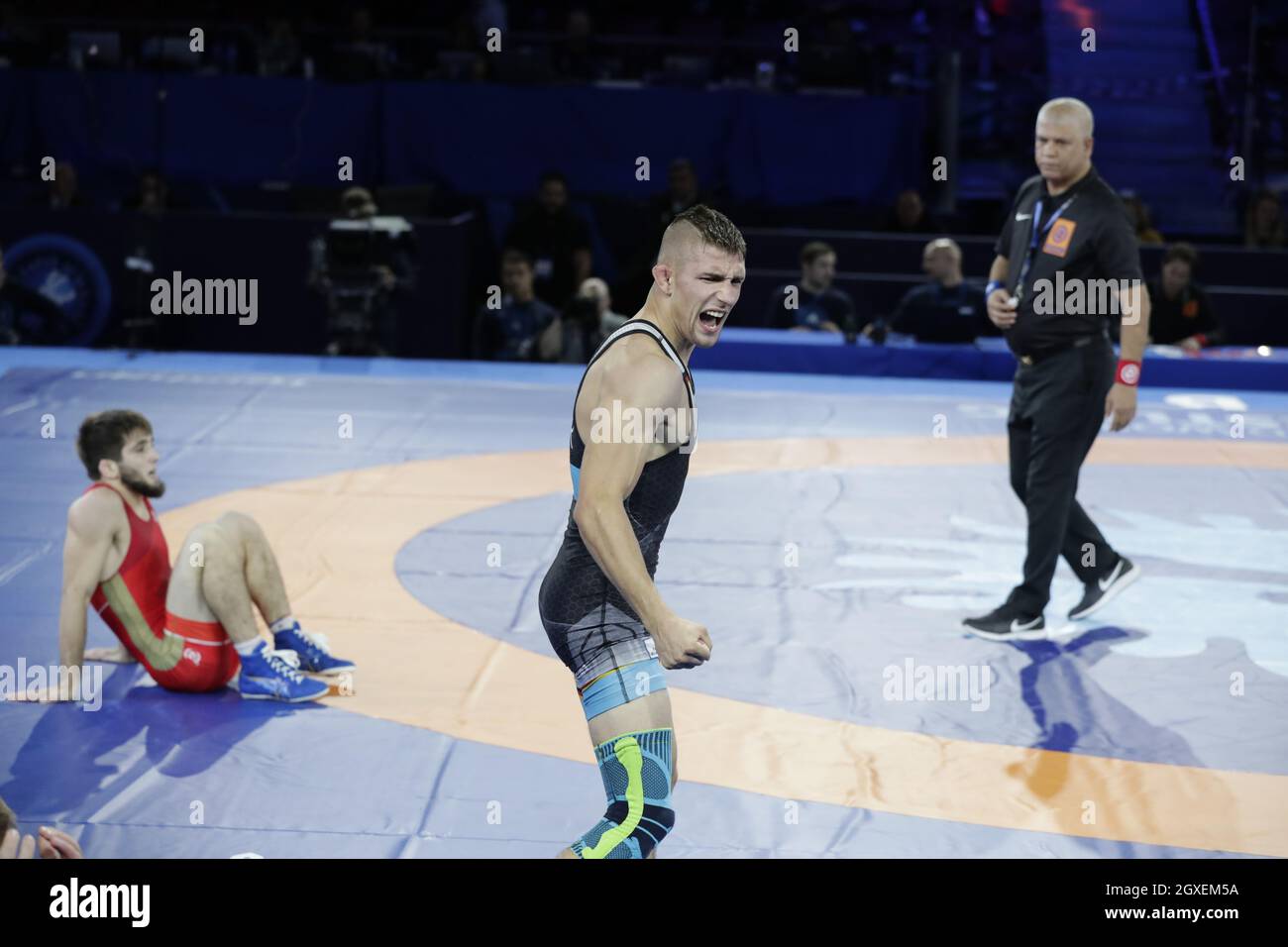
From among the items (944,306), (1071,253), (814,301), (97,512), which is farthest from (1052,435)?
(814,301)

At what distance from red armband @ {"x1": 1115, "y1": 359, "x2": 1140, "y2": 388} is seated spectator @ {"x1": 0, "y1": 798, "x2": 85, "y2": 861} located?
3.75 metres

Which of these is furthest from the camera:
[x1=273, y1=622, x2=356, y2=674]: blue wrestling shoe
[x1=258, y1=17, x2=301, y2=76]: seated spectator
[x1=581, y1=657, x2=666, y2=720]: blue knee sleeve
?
[x1=258, y1=17, x2=301, y2=76]: seated spectator

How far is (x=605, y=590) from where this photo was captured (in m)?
3.58

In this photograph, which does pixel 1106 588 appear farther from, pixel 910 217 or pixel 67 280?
pixel 67 280

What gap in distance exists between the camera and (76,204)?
12398 mm

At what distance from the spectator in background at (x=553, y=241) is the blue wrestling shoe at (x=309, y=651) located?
695 cm

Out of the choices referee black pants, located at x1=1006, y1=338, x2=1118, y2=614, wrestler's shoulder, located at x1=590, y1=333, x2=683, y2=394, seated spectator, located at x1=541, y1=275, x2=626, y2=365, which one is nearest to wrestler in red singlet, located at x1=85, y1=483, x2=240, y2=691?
wrestler's shoulder, located at x1=590, y1=333, x2=683, y2=394

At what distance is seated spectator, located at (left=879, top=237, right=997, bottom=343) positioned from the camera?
11.1 m

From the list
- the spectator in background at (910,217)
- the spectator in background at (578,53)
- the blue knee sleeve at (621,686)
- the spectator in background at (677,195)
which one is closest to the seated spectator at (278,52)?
the spectator in background at (578,53)

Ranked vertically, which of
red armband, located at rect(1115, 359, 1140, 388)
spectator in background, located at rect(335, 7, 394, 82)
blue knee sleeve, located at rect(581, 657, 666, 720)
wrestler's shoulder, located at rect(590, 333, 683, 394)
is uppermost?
spectator in background, located at rect(335, 7, 394, 82)

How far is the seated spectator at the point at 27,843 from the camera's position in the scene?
340cm

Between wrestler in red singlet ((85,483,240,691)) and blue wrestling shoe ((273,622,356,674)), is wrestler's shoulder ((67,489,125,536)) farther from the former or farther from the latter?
blue wrestling shoe ((273,622,356,674))

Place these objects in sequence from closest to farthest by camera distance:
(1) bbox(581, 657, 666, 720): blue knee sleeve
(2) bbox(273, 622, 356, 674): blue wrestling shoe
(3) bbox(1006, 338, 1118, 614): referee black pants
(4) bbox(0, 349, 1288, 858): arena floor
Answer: (1) bbox(581, 657, 666, 720): blue knee sleeve
(4) bbox(0, 349, 1288, 858): arena floor
(2) bbox(273, 622, 356, 674): blue wrestling shoe
(3) bbox(1006, 338, 1118, 614): referee black pants
